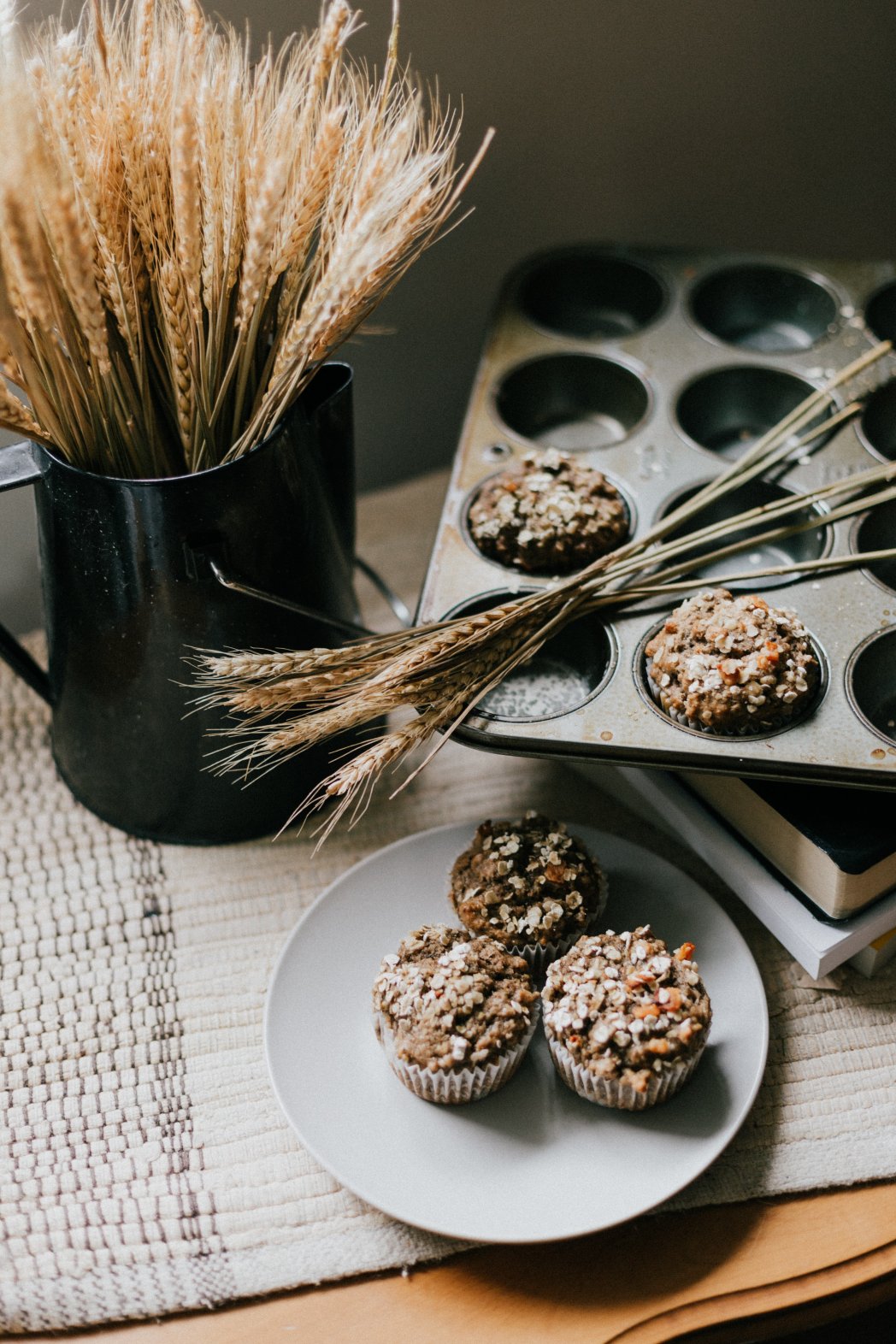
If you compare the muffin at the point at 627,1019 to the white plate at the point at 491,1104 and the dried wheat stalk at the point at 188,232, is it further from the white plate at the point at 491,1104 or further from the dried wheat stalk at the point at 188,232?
the dried wheat stalk at the point at 188,232

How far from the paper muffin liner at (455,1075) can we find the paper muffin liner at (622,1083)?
30 mm

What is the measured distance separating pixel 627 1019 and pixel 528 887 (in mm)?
147

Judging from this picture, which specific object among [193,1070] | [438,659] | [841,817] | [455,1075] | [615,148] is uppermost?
[615,148]

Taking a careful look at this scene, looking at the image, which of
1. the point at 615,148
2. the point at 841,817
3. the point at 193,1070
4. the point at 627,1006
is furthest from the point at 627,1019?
the point at 615,148

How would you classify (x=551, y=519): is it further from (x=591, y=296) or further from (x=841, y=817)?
(x=591, y=296)

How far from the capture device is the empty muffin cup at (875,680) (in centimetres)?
104

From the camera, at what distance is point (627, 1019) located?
2.91 ft

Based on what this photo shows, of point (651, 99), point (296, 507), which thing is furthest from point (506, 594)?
point (651, 99)

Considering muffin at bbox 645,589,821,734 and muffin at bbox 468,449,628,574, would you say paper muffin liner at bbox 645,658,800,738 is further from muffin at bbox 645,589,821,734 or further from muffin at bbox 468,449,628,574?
muffin at bbox 468,449,628,574

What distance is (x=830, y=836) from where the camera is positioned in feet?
3.15

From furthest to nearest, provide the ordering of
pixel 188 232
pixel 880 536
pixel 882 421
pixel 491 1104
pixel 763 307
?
pixel 763 307 < pixel 882 421 < pixel 880 536 < pixel 491 1104 < pixel 188 232

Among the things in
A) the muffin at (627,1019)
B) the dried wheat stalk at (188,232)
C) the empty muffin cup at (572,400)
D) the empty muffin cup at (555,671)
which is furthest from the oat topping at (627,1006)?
the empty muffin cup at (572,400)

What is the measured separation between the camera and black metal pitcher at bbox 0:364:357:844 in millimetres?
944

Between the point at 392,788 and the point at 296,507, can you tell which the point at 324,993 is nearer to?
the point at 392,788
